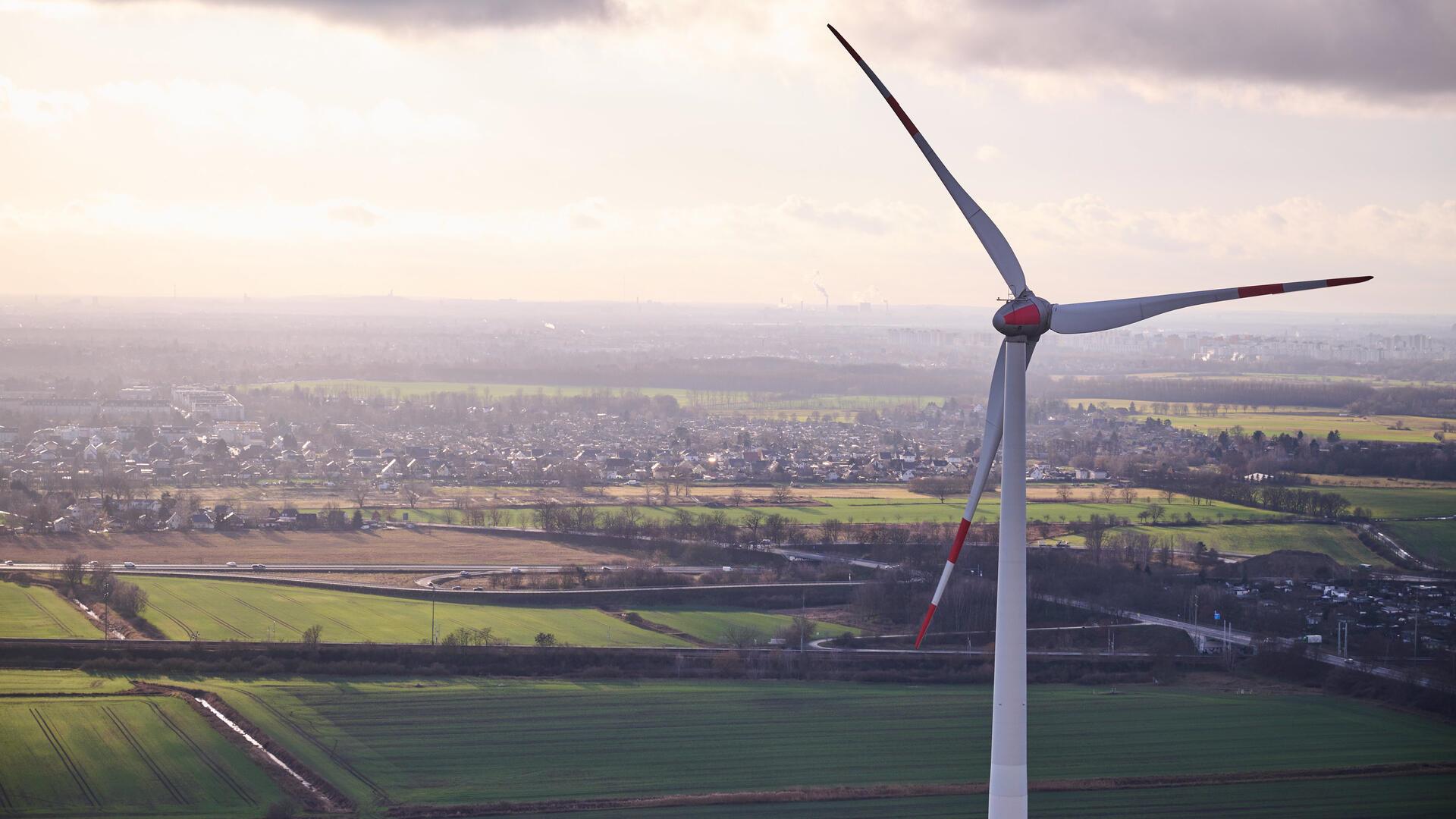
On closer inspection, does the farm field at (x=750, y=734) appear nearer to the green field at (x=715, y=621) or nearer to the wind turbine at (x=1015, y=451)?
the green field at (x=715, y=621)

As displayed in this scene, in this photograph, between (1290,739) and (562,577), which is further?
(562,577)

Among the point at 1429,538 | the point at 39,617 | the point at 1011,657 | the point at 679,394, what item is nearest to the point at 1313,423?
the point at 1429,538

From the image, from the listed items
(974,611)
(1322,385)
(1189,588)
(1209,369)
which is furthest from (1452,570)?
(1209,369)

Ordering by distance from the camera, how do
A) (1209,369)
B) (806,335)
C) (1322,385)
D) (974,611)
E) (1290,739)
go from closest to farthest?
1. (1290,739)
2. (974,611)
3. (1322,385)
4. (1209,369)
5. (806,335)

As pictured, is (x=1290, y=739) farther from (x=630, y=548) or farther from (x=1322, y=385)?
(x=1322, y=385)

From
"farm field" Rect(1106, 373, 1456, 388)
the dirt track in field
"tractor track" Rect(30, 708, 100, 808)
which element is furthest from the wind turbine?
"farm field" Rect(1106, 373, 1456, 388)

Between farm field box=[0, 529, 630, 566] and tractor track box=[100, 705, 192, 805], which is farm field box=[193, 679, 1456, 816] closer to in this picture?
tractor track box=[100, 705, 192, 805]
